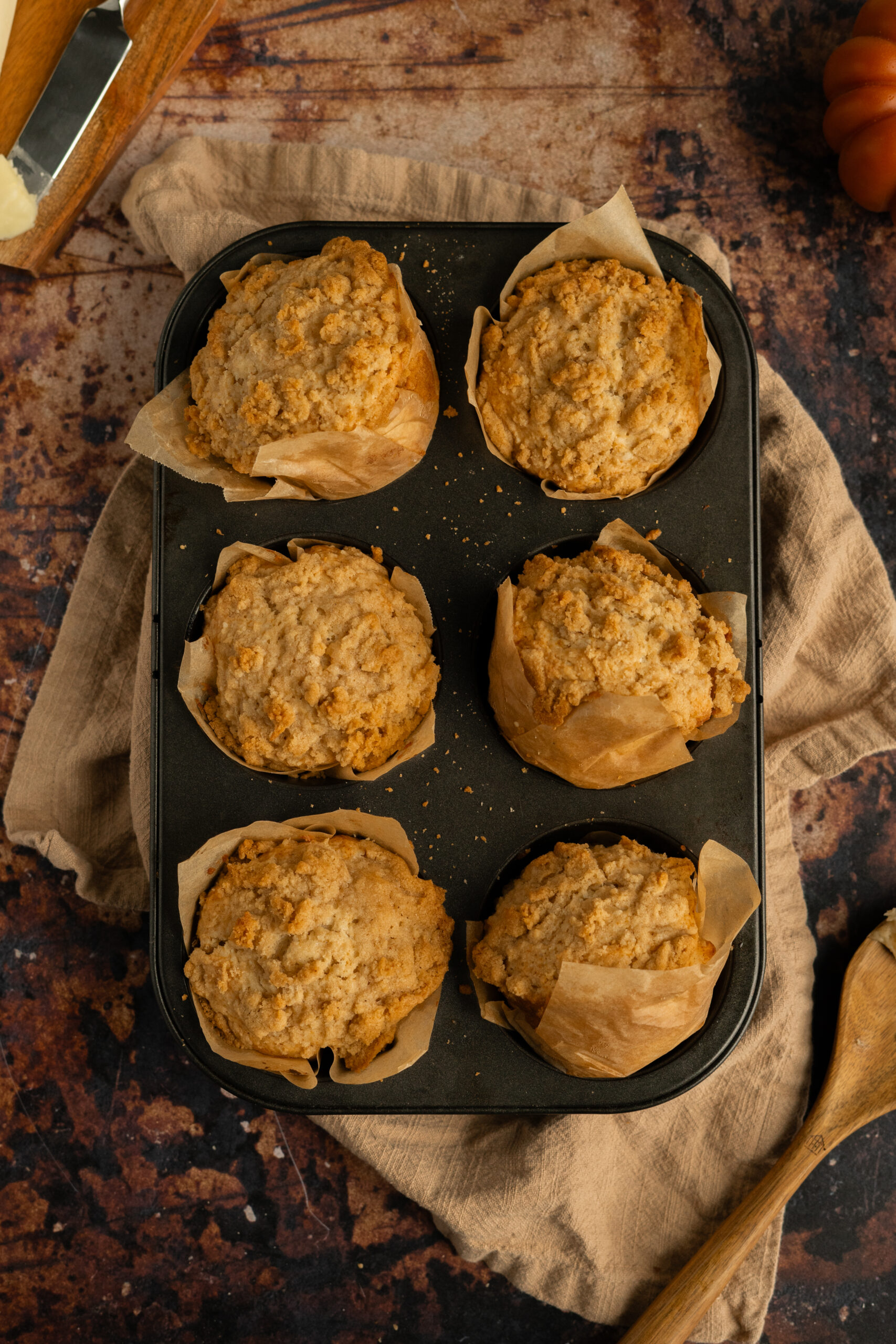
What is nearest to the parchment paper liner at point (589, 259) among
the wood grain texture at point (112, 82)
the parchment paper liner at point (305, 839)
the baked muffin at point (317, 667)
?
the baked muffin at point (317, 667)

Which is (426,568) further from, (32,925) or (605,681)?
(32,925)

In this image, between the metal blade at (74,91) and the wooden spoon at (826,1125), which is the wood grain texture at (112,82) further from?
the wooden spoon at (826,1125)

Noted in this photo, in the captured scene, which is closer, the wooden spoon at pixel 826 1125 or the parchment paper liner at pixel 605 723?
the parchment paper liner at pixel 605 723

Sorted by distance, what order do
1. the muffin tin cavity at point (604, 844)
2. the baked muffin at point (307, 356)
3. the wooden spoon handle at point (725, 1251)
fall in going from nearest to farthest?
the baked muffin at point (307, 356) < the muffin tin cavity at point (604, 844) < the wooden spoon handle at point (725, 1251)

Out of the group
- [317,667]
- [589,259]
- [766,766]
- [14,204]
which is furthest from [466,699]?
[14,204]

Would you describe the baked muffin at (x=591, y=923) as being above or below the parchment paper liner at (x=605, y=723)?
below

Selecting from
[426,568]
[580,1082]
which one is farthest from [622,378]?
[580,1082]

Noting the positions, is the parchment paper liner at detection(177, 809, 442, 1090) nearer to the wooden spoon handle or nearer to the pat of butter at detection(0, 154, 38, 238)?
the wooden spoon handle
